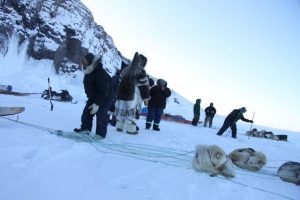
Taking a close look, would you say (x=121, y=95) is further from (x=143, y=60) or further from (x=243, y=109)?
(x=243, y=109)

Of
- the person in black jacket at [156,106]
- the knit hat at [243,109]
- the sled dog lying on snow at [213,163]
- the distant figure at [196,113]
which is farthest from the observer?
the distant figure at [196,113]

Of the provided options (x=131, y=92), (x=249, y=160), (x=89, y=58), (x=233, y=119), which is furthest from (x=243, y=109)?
(x=89, y=58)

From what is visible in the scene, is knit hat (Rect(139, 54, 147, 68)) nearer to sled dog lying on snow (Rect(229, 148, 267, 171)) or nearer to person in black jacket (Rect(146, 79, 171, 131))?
person in black jacket (Rect(146, 79, 171, 131))

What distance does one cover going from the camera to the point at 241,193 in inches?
148

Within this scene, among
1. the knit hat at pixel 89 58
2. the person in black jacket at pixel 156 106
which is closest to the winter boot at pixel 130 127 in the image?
the knit hat at pixel 89 58

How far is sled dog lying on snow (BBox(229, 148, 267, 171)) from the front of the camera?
528cm

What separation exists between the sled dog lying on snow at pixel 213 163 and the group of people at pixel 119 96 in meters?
1.99

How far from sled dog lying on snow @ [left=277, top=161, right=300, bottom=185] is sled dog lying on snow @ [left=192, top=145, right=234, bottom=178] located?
1.01 m

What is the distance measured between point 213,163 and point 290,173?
4.10ft

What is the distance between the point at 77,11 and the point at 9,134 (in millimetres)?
46731

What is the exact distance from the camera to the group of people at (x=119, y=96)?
19.6 ft

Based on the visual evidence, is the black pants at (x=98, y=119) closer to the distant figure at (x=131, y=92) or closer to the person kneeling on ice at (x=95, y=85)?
the person kneeling on ice at (x=95, y=85)

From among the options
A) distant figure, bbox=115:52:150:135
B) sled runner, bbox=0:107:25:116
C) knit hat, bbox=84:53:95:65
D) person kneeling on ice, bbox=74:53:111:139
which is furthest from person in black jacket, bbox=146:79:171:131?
sled runner, bbox=0:107:25:116

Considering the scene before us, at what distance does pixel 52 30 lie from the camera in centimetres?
4272
